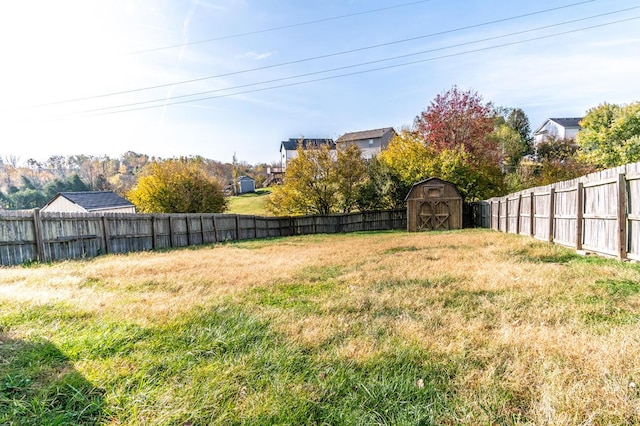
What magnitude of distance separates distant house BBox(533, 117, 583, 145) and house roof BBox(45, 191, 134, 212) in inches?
2298

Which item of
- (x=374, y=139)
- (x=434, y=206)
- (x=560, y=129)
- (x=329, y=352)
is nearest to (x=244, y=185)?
(x=374, y=139)

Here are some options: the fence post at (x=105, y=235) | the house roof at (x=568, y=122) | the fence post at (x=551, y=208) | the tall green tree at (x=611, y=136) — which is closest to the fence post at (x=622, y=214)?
the fence post at (x=551, y=208)

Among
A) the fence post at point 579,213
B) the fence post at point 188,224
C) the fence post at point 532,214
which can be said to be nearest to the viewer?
the fence post at point 579,213

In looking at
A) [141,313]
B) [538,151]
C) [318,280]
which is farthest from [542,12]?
[538,151]

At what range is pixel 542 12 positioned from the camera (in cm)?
1384

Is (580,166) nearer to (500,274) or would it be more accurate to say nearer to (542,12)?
(542,12)

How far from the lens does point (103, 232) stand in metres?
9.96

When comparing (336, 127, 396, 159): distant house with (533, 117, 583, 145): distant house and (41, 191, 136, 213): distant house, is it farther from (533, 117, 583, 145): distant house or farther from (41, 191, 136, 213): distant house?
(41, 191, 136, 213): distant house

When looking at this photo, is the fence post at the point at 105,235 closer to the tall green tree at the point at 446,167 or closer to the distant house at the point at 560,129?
the tall green tree at the point at 446,167

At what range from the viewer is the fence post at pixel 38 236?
8016 mm

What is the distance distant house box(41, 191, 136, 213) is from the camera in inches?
933

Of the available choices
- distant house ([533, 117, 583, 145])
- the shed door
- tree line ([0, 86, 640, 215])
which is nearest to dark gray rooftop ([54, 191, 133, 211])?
tree line ([0, 86, 640, 215])

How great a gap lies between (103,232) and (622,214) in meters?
13.3

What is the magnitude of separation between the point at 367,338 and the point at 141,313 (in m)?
2.58
